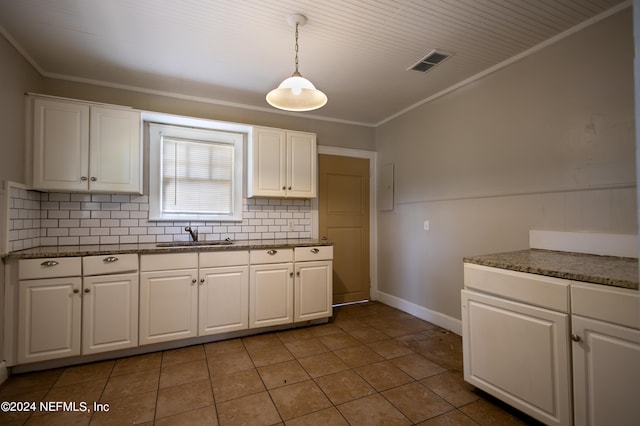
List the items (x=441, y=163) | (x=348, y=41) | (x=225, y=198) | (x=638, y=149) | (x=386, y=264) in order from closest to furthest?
(x=638, y=149)
(x=348, y=41)
(x=441, y=163)
(x=225, y=198)
(x=386, y=264)

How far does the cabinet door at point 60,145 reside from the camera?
2.50 meters

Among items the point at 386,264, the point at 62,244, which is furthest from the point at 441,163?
the point at 62,244

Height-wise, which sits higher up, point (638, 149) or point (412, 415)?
point (638, 149)

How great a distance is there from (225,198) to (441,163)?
2521 millimetres

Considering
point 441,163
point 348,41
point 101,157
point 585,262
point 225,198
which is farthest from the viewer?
point 225,198

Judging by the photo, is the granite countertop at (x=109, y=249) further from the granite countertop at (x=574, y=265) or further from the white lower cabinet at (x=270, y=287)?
the granite countertop at (x=574, y=265)

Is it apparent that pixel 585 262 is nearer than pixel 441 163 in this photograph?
Yes

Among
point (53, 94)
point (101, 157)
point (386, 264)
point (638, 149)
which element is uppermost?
point (53, 94)

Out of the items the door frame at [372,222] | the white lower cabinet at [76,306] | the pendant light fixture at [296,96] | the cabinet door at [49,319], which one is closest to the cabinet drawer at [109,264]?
the white lower cabinet at [76,306]

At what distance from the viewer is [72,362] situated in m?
2.42

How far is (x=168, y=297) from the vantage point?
269cm

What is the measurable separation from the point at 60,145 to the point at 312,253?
8.27ft

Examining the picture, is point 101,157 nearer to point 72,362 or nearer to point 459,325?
point 72,362

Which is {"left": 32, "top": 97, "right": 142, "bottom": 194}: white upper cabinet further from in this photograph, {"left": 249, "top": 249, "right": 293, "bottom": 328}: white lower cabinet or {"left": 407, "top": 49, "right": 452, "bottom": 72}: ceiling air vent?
{"left": 407, "top": 49, "right": 452, "bottom": 72}: ceiling air vent
